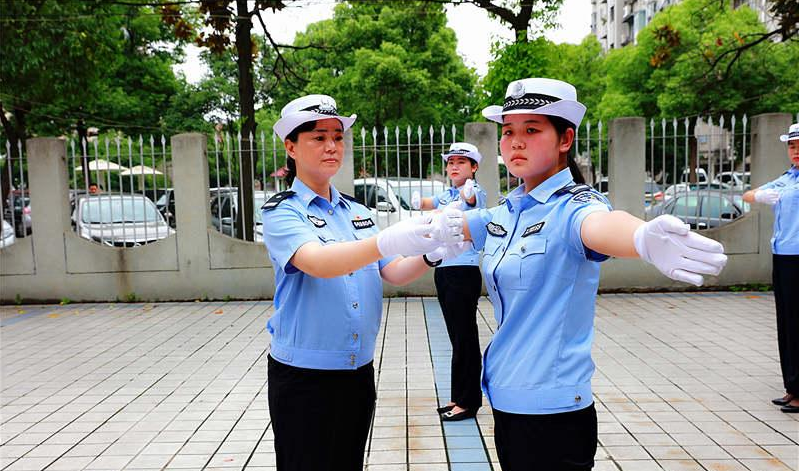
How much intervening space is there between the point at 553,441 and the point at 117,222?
31.3ft

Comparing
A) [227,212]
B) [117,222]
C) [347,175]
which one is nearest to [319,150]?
[347,175]

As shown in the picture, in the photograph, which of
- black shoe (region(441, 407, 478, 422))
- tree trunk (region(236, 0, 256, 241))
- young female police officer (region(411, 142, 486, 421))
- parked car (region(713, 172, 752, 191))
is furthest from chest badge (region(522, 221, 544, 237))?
tree trunk (region(236, 0, 256, 241))

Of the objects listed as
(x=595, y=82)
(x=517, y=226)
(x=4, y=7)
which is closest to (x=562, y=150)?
(x=517, y=226)

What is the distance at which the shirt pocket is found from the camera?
83.0 inches

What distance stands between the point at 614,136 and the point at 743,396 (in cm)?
526

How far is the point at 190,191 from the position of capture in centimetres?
959

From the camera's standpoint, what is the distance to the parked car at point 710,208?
9.88 m

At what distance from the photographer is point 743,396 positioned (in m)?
5.14

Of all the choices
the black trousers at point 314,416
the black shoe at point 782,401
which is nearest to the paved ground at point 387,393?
the black shoe at point 782,401

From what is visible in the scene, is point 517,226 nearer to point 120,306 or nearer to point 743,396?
point 743,396

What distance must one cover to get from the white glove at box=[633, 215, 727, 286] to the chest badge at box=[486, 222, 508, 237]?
710mm

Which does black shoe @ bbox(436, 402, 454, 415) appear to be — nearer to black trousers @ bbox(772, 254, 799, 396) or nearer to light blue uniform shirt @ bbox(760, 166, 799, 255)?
black trousers @ bbox(772, 254, 799, 396)

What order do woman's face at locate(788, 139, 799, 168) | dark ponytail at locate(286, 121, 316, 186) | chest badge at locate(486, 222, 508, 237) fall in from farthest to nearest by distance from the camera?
woman's face at locate(788, 139, 799, 168), dark ponytail at locate(286, 121, 316, 186), chest badge at locate(486, 222, 508, 237)

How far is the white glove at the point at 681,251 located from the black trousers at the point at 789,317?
3962 mm
